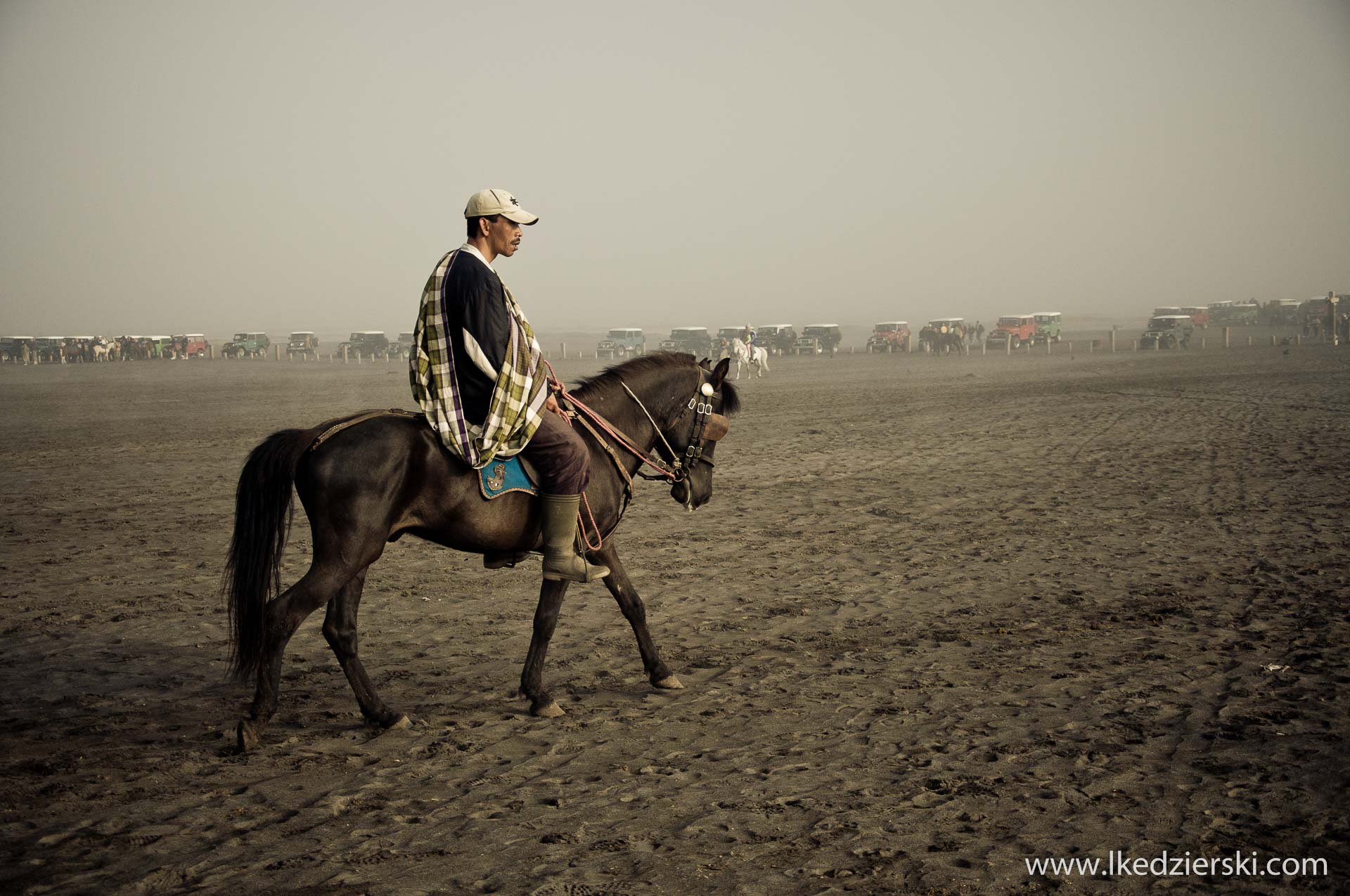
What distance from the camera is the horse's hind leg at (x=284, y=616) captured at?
5.15 meters

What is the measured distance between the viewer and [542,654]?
5.91m

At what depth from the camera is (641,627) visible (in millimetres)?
6285

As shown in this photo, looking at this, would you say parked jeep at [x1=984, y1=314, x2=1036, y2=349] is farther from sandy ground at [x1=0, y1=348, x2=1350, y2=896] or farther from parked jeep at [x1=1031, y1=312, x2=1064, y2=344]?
sandy ground at [x1=0, y1=348, x2=1350, y2=896]

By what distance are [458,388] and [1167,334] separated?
64280mm

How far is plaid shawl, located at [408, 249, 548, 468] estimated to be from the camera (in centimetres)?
536

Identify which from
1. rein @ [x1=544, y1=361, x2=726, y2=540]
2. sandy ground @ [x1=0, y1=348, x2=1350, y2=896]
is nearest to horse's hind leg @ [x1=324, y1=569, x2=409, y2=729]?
sandy ground @ [x1=0, y1=348, x2=1350, y2=896]

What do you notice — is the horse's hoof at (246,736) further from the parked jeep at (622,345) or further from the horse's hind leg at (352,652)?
the parked jeep at (622,345)

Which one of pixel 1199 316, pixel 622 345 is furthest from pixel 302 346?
pixel 1199 316

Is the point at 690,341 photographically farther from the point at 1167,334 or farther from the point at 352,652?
the point at 352,652

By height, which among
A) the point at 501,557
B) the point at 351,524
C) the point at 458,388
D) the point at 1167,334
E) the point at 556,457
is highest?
the point at 1167,334

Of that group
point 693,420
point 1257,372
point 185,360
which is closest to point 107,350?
point 185,360

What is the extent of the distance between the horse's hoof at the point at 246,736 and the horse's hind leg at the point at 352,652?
53cm

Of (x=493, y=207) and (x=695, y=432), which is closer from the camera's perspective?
(x=493, y=207)

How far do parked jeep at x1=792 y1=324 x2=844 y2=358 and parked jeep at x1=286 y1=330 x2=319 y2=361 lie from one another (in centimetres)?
3862
